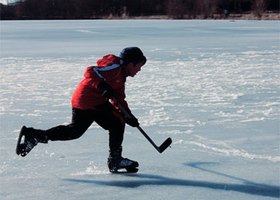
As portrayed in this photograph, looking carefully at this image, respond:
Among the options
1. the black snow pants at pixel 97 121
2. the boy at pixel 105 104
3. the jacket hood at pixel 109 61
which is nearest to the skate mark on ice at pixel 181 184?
the boy at pixel 105 104

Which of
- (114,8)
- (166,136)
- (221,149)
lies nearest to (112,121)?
(221,149)

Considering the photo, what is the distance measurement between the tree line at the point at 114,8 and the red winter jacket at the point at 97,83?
36463 millimetres

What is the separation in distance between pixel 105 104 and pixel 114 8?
46.1 metres

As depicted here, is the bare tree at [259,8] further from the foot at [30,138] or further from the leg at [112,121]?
the foot at [30,138]

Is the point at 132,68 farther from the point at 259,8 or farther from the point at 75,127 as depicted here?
the point at 259,8

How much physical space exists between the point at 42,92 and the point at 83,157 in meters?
3.16

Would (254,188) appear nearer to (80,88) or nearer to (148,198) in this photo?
(148,198)

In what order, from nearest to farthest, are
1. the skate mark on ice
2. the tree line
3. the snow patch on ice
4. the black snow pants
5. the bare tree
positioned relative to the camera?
the skate mark on ice → the black snow pants → the snow patch on ice → the bare tree → the tree line

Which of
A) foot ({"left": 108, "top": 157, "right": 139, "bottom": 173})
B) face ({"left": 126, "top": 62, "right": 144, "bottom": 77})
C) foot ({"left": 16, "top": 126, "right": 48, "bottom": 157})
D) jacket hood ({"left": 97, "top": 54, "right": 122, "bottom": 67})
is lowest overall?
foot ({"left": 108, "top": 157, "right": 139, "bottom": 173})

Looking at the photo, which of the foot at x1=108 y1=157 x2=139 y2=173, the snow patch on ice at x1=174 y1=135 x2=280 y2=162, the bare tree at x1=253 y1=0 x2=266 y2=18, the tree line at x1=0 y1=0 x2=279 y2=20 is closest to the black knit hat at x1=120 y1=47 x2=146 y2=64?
the foot at x1=108 y1=157 x2=139 y2=173

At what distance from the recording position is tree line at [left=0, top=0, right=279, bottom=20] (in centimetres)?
3984

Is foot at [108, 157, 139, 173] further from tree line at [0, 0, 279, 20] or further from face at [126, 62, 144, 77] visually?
tree line at [0, 0, 279, 20]

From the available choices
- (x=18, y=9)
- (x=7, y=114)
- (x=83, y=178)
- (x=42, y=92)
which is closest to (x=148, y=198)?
(x=83, y=178)

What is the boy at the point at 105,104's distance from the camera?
2951mm
